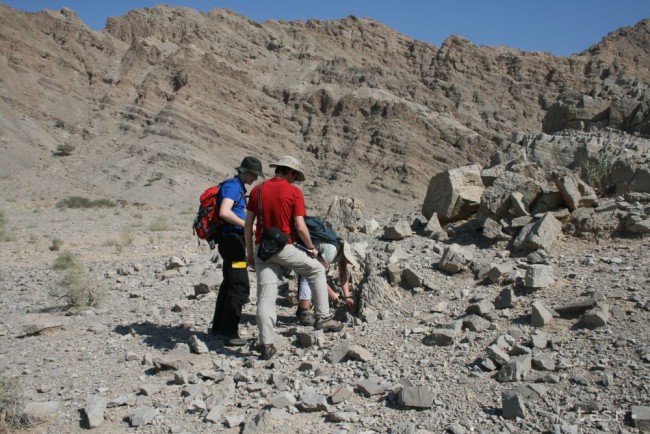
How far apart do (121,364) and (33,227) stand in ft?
43.9

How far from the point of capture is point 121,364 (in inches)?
188

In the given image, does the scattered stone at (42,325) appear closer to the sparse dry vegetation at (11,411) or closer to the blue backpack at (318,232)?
the sparse dry vegetation at (11,411)

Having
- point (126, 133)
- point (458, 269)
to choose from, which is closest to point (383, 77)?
point (126, 133)

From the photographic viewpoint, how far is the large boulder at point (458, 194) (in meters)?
7.89

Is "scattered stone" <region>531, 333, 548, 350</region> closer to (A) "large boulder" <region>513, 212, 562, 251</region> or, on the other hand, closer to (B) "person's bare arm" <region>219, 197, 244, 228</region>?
(A) "large boulder" <region>513, 212, 562, 251</region>

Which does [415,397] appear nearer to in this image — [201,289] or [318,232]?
[318,232]

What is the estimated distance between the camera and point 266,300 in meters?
4.66

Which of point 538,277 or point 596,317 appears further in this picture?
point 538,277

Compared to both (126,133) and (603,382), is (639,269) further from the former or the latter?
(126,133)

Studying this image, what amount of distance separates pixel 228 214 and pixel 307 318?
1386mm

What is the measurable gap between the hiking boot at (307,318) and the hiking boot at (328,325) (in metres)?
0.20

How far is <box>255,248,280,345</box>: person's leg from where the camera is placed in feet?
15.2

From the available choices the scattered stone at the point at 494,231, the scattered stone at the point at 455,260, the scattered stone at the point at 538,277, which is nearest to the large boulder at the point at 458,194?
the scattered stone at the point at 494,231

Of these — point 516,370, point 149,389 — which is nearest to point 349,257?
point 516,370
